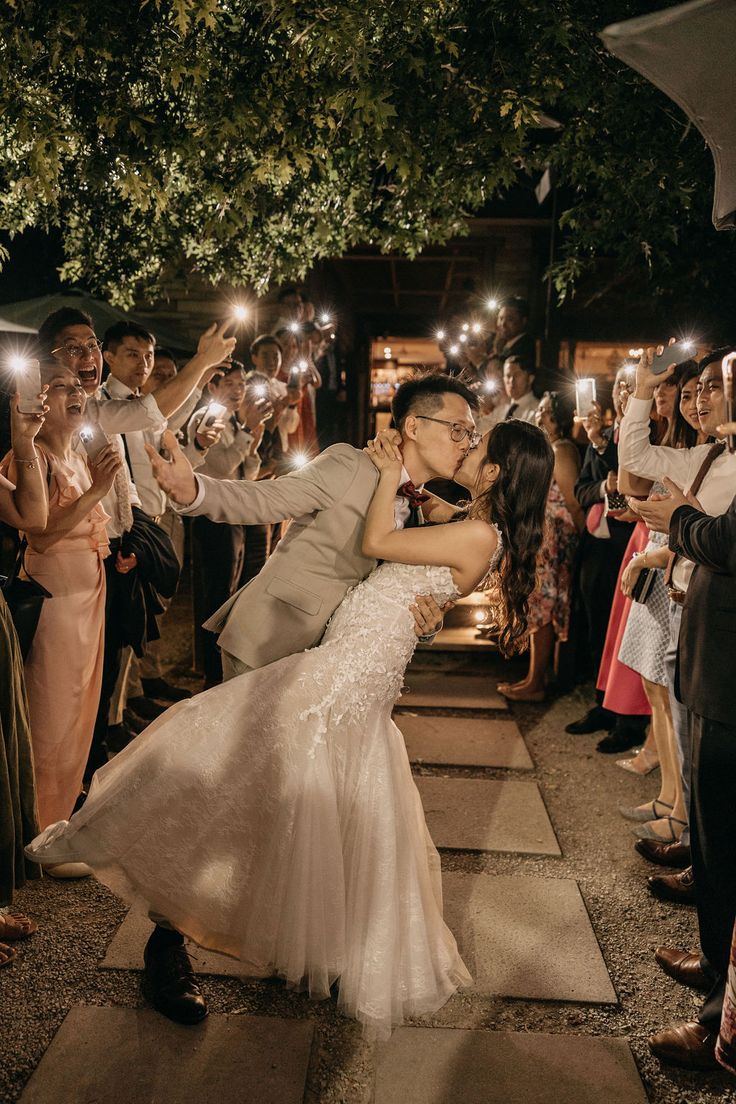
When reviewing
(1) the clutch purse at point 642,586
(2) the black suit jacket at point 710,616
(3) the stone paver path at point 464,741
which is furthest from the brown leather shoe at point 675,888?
(3) the stone paver path at point 464,741

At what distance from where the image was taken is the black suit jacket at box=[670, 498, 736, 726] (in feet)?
8.45

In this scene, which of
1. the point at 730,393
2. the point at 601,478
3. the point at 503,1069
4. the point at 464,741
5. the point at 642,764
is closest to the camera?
the point at 730,393

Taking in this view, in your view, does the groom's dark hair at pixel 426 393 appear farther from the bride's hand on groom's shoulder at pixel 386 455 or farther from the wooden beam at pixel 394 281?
the wooden beam at pixel 394 281

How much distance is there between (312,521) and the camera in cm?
298

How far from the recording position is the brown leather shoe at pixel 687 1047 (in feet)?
8.34

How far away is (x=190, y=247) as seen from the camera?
26.4 ft

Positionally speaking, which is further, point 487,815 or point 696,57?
point 487,815

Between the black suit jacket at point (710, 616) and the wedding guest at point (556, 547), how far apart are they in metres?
3.38

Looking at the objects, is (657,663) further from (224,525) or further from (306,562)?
(224,525)

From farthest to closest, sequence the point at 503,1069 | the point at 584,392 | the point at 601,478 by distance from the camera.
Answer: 1. the point at 601,478
2. the point at 584,392
3. the point at 503,1069

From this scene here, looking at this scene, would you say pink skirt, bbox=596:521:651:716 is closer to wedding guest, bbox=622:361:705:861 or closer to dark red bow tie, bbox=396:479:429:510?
wedding guest, bbox=622:361:705:861

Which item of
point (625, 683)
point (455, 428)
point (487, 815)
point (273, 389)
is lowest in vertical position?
point (487, 815)

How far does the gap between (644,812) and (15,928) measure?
327 cm

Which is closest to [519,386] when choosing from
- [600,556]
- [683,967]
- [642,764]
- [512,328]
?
[512,328]
